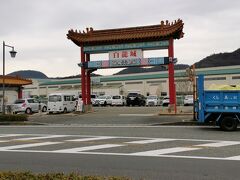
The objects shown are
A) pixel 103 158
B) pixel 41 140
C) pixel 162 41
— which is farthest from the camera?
pixel 162 41

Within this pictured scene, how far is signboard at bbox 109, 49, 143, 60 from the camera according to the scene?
108 feet

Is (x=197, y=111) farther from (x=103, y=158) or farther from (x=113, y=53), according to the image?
(x=113, y=53)

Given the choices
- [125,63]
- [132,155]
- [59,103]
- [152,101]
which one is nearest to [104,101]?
[152,101]

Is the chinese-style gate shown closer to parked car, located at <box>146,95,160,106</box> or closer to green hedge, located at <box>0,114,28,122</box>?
green hedge, located at <box>0,114,28,122</box>

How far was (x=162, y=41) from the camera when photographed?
32.5m

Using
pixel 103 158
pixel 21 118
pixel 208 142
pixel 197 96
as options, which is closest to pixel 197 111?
pixel 197 96

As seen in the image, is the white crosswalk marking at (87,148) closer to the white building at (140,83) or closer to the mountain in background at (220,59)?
the white building at (140,83)

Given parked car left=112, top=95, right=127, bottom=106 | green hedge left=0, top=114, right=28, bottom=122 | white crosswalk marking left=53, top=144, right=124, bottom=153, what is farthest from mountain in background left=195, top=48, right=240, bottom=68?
white crosswalk marking left=53, top=144, right=124, bottom=153

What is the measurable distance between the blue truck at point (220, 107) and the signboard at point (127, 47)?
13.5 m

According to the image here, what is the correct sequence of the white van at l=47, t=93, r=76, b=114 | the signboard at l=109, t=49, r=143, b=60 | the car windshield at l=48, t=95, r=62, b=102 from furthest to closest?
the car windshield at l=48, t=95, r=62, b=102 → the white van at l=47, t=93, r=76, b=114 → the signboard at l=109, t=49, r=143, b=60

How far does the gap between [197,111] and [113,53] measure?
15167 mm

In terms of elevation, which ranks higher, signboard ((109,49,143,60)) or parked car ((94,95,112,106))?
signboard ((109,49,143,60))

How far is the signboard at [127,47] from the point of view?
107ft

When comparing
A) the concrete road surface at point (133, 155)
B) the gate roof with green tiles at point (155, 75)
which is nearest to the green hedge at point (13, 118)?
the concrete road surface at point (133, 155)
